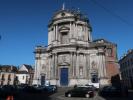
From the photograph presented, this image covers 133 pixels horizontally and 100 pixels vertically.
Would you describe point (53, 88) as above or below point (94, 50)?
below

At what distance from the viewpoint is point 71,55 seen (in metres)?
45.9

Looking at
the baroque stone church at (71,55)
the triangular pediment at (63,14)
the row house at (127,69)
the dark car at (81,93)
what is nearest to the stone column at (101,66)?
the baroque stone church at (71,55)

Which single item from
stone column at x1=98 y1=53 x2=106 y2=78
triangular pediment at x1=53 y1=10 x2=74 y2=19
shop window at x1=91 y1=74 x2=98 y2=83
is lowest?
shop window at x1=91 y1=74 x2=98 y2=83

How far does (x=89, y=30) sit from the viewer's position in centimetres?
5272

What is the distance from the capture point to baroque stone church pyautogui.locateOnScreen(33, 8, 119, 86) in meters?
46.2

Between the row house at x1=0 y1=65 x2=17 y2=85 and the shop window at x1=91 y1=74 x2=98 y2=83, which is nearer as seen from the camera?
the shop window at x1=91 y1=74 x2=98 y2=83

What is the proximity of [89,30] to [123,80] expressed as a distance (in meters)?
21.6

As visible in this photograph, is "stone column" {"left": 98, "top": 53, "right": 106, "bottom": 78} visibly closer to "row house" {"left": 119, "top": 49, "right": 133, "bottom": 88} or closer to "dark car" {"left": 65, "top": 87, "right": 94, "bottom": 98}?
"row house" {"left": 119, "top": 49, "right": 133, "bottom": 88}

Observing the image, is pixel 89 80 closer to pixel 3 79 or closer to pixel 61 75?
pixel 61 75

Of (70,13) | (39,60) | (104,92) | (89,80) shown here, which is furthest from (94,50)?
(104,92)

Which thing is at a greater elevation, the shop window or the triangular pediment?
the triangular pediment

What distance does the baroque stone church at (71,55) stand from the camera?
46250 mm

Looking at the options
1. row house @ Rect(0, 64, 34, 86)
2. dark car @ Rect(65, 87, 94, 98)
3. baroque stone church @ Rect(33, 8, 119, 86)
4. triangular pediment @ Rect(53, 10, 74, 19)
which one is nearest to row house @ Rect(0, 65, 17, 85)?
row house @ Rect(0, 64, 34, 86)

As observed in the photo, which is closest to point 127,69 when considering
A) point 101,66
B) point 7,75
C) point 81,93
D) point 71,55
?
point 101,66
